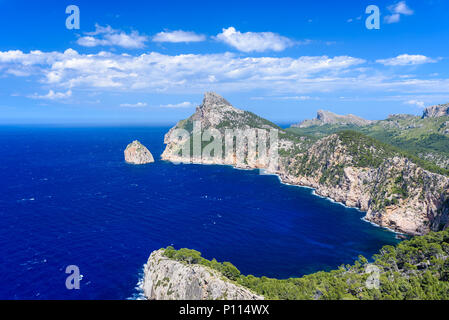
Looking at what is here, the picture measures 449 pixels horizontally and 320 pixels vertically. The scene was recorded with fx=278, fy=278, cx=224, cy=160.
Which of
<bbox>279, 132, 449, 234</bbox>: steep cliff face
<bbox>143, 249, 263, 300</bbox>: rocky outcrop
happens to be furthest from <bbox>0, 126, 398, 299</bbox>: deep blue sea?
<bbox>279, 132, 449, 234</bbox>: steep cliff face

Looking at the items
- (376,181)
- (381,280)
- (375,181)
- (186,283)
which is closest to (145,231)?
(186,283)

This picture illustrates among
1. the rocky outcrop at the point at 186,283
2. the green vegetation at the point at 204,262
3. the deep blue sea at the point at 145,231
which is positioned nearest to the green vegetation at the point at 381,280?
the green vegetation at the point at 204,262

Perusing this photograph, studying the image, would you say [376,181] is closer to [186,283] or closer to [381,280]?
[381,280]

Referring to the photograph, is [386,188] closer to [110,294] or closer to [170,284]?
[170,284]
